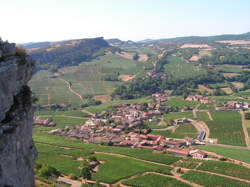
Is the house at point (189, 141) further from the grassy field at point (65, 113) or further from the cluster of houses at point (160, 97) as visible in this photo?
the cluster of houses at point (160, 97)

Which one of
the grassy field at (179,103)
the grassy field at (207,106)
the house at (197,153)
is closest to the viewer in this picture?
the house at (197,153)

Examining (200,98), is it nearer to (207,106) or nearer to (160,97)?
(207,106)

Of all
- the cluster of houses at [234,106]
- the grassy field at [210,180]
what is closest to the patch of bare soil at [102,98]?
the cluster of houses at [234,106]

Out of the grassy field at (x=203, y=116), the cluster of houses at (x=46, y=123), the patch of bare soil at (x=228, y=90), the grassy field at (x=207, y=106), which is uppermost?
the patch of bare soil at (x=228, y=90)

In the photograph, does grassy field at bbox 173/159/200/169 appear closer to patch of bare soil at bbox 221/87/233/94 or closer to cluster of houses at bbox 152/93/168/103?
cluster of houses at bbox 152/93/168/103

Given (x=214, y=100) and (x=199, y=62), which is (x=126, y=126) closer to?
(x=214, y=100)

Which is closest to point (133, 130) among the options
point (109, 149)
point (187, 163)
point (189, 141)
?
point (109, 149)
